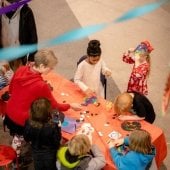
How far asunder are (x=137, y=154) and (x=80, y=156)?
18.8 inches

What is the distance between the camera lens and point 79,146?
3.35 meters

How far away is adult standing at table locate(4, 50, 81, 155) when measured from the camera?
3.76 meters

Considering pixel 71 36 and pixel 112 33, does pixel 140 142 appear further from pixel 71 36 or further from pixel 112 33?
pixel 112 33

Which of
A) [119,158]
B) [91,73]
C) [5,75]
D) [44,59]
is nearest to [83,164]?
[119,158]

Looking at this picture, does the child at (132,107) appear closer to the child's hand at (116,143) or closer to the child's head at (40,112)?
the child's hand at (116,143)

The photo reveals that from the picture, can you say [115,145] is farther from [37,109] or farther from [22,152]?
[22,152]

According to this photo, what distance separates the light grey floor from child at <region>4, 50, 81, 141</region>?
1.81 m

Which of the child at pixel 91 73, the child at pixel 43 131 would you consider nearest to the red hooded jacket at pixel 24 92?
the child at pixel 43 131

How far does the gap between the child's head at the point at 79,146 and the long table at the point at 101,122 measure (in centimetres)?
30

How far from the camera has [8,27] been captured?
4871 mm

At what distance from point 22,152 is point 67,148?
40.0 inches

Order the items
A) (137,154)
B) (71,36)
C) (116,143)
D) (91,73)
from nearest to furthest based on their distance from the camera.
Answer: (71,36), (137,154), (116,143), (91,73)

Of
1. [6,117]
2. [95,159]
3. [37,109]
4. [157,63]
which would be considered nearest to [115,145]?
[95,159]

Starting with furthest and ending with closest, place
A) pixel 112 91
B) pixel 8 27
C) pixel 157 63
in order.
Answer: pixel 157 63
pixel 112 91
pixel 8 27
